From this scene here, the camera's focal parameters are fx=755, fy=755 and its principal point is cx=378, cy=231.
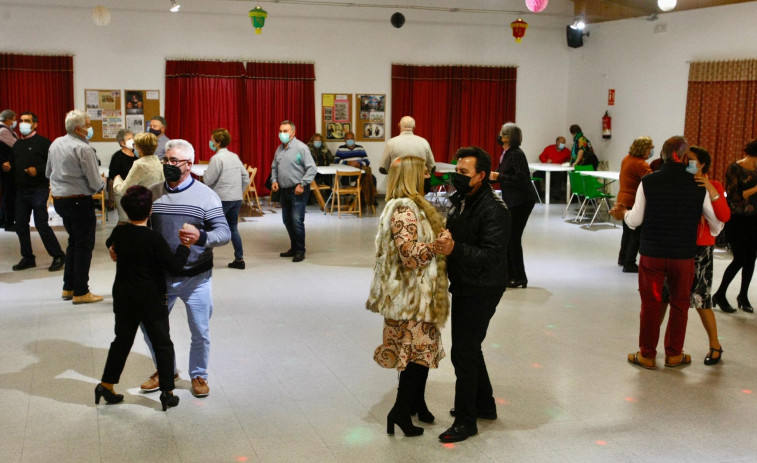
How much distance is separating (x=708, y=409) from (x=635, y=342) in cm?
124

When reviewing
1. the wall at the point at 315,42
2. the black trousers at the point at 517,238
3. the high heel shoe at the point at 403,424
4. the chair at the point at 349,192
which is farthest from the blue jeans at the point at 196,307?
the wall at the point at 315,42

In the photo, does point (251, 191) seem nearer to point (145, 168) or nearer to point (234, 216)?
point (234, 216)

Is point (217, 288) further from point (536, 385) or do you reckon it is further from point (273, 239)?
point (536, 385)

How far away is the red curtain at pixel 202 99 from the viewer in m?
13.6

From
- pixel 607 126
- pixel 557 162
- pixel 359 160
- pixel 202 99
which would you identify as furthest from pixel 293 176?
pixel 557 162

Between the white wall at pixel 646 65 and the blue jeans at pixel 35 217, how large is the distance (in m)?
9.86

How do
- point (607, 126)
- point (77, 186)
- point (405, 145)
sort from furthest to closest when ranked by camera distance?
1. point (607, 126)
2. point (405, 145)
3. point (77, 186)

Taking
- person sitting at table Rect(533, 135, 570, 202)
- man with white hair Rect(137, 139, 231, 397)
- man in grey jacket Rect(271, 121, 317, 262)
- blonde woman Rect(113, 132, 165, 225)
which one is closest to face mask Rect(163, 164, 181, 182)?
man with white hair Rect(137, 139, 231, 397)

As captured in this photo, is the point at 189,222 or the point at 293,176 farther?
the point at 293,176

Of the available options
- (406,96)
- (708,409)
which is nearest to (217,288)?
(708,409)

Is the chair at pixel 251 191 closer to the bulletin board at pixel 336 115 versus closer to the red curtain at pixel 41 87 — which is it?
the bulletin board at pixel 336 115

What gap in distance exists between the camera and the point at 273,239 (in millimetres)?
9859

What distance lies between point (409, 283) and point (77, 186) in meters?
3.76

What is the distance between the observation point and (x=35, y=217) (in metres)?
7.55
